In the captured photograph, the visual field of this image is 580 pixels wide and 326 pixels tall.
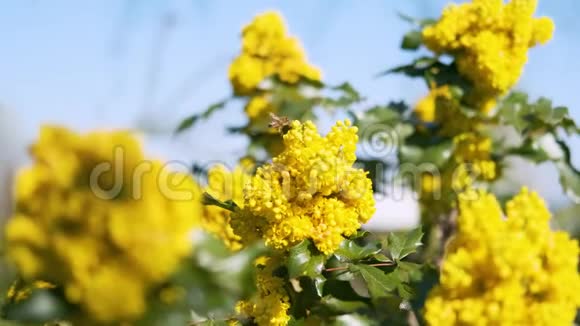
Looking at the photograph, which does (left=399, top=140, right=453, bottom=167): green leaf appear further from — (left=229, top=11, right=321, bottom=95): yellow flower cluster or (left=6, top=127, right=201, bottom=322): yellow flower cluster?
(left=6, top=127, right=201, bottom=322): yellow flower cluster

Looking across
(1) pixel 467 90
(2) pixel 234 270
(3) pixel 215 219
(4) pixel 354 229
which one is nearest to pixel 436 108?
(1) pixel 467 90

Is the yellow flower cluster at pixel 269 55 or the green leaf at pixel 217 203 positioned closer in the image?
the green leaf at pixel 217 203

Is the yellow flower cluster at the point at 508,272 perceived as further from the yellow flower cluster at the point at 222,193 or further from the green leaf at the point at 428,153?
the green leaf at the point at 428,153

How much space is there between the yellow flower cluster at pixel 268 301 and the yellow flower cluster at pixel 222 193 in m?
0.43

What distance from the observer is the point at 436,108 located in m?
3.02

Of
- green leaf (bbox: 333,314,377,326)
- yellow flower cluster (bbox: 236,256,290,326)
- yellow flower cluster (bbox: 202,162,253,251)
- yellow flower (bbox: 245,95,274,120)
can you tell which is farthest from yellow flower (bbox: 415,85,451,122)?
green leaf (bbox: 333,314,377,326)

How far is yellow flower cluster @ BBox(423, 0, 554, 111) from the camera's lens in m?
2.65

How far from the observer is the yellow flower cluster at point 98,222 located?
900mm

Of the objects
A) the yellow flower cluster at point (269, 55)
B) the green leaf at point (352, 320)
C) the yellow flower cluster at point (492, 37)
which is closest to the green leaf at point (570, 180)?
the yellow flower cluster at point (492, 37)

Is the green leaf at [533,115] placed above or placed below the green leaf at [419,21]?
below

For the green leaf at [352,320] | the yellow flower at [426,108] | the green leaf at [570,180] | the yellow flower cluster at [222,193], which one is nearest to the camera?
the green leaf at [352,320]

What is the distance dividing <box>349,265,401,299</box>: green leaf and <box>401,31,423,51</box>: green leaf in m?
1.65

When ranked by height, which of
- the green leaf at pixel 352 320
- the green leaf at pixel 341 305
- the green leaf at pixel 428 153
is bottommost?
the green leaf at pixel 352 320

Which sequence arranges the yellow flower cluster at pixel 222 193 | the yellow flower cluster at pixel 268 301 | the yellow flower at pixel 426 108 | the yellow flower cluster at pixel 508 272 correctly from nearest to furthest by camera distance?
1. the yellow flower cluster at pixel 508 272
2. the yellow flower cluster at pixel 268 301
3. the yellow flower cluster at pixel 222 193
4. the yellow flower at pixel 426 108
